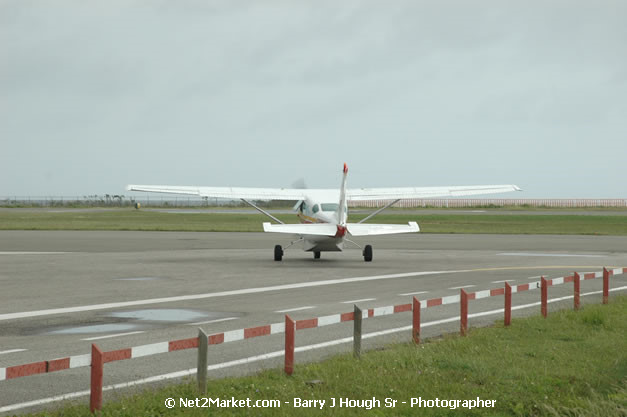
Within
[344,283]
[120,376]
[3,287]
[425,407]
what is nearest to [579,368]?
[425,407]

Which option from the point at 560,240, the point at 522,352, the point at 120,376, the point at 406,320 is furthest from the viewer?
the point at 560,240

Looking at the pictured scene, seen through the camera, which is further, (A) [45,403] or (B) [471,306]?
(B) [471,306]

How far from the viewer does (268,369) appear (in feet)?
34.3

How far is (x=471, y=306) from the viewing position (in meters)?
18.3

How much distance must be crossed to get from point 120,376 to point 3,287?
44.5 ft

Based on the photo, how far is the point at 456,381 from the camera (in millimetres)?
9953

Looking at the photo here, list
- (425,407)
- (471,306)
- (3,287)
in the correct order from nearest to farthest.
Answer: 1. (425,407)
2. (471,306)
3. (3,287)

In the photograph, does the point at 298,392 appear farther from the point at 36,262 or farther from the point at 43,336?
the point at 36,262

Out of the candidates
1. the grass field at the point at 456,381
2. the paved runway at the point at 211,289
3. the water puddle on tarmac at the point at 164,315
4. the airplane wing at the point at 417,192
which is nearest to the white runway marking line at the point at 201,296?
the paved runway at the point at 211,289

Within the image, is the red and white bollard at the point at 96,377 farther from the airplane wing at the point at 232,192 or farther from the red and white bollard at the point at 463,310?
the airplane wing at the point at 232,192

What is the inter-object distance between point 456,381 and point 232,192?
84.4 feet

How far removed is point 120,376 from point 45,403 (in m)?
1.53

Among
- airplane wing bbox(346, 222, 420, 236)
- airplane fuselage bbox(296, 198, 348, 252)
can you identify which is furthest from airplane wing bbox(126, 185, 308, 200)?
airplane wing bbox(346, 222, 420, 236)

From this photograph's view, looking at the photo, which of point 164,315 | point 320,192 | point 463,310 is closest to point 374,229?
point 320,192
